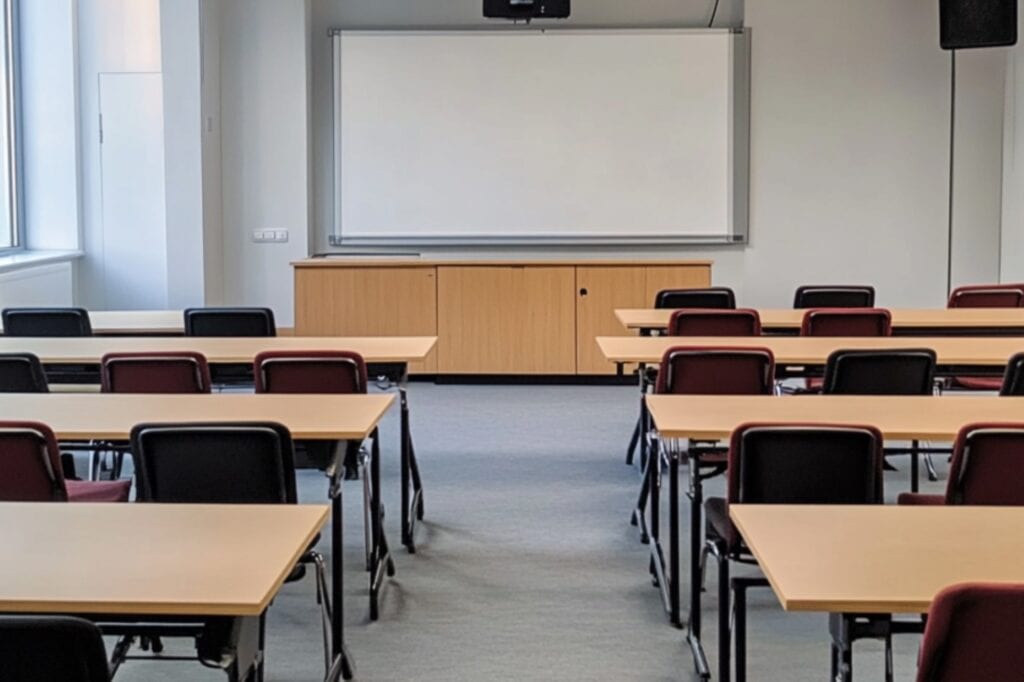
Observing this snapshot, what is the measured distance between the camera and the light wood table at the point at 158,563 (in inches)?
79.5

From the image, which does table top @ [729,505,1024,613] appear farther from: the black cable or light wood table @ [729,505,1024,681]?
the black cable

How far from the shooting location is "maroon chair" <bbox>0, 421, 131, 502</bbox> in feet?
10.4

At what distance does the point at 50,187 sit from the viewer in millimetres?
9992

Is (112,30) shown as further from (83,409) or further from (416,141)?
(83,409)

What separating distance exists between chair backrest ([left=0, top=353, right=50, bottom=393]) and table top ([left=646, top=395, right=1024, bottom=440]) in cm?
242

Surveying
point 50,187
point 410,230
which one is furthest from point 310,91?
point 50,187

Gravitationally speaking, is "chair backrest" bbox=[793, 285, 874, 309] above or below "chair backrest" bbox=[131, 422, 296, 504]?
A: above

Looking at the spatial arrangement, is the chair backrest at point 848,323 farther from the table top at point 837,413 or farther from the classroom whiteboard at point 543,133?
the classroom whiteboard at point 543,133


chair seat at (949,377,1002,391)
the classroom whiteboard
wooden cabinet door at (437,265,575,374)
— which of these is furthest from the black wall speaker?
chair seat at (949,377,1002,391)

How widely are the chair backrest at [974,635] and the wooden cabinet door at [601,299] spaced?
24.6ft

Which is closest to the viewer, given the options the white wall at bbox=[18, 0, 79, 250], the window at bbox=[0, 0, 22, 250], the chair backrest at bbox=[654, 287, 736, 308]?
the chair backrest at bbox=[654, 287, 736, 308]

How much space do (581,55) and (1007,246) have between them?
3.86 metres

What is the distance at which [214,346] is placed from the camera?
5.64 m

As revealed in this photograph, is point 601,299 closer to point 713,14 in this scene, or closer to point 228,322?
point 713,14
